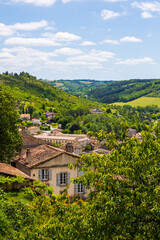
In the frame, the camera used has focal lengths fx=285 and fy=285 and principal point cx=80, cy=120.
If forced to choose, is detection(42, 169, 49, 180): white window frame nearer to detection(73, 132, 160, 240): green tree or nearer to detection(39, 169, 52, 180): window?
detection(39, 169, 52, 180): window

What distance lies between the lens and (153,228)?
9.80 meters

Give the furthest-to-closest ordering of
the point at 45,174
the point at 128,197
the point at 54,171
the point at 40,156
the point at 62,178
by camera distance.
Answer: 1. the point at 40,156
2. the point at 62,178
3. the point at 54,171
4. the point at 45,174
5. the point at 128,197

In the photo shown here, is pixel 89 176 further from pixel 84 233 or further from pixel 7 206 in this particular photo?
pixel 7 206

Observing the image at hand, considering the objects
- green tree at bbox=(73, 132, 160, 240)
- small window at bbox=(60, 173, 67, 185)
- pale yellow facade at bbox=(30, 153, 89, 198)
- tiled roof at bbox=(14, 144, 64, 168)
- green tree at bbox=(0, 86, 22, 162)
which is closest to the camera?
green tree at bbox=(73, 132, 160, 240)

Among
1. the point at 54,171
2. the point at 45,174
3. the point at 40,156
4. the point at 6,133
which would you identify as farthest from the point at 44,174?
the point at 6,133

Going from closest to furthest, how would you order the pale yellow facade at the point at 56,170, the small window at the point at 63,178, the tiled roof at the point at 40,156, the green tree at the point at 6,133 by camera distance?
1. the pale yellow facade at the point at 56,170
2. the tiled roof at the point at 40,156
3. the small window at the point at 63,178
4. the green tree at the point at 6,133

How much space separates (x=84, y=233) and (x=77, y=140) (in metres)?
121

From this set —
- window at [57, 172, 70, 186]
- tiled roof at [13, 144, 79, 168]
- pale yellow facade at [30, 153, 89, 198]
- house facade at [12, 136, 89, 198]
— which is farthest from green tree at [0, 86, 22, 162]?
window at [57, 172, 70, 186]

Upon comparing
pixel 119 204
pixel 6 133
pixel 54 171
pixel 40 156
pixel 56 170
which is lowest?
pixel 54 171

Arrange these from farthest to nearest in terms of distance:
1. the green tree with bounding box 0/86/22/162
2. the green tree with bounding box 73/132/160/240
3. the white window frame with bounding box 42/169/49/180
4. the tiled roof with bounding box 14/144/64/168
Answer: the green tree with bounding box 0/86/22/162 → the tiled roof with bounding box 14/144/64/168 → the white window frame with bounding box 42/169/49/180 → the green tree with bounding box 73/132/160/240

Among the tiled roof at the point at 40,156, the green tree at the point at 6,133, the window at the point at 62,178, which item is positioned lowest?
the window at the point at 62,178

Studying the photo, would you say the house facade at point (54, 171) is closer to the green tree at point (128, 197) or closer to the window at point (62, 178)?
the window at point (62, 178)

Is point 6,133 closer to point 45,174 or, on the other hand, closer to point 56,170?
point 45,174

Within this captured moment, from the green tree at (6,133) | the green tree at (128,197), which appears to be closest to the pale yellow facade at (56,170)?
the green tree at (6,133)
